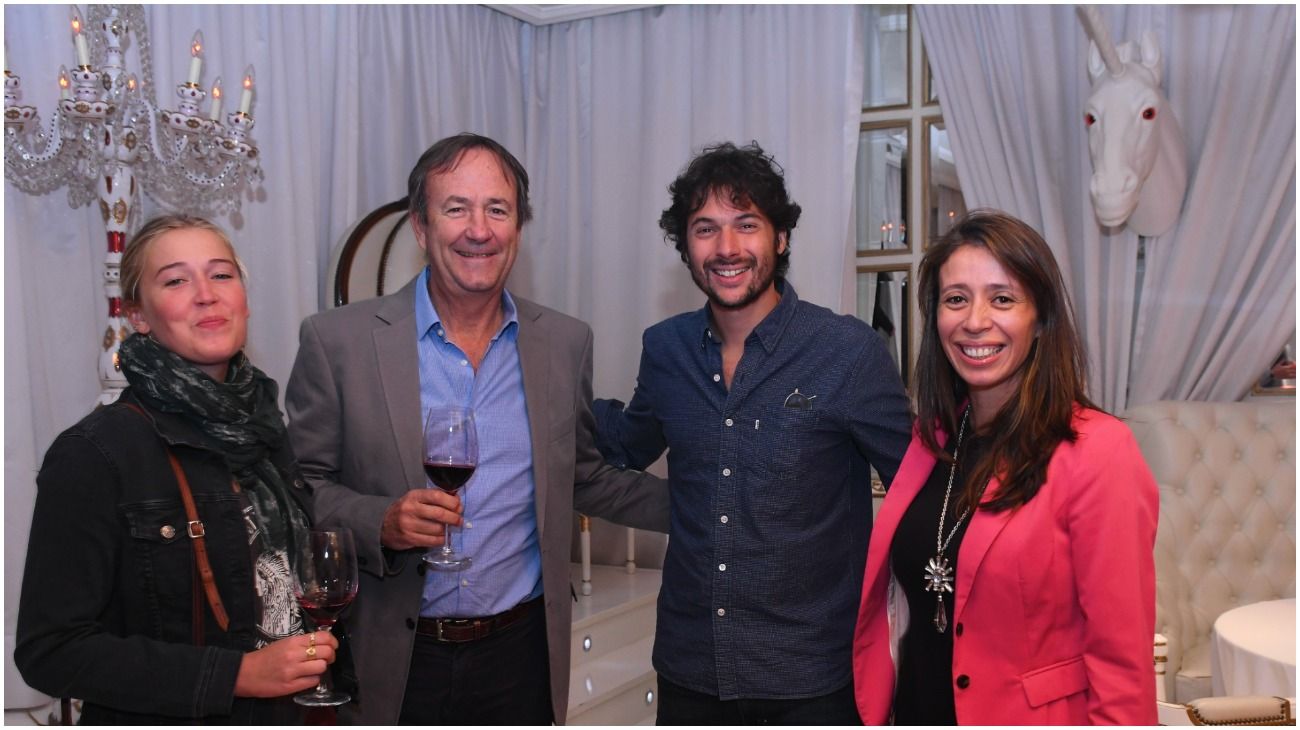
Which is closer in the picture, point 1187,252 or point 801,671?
point 801,671

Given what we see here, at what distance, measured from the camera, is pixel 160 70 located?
3.71 meters

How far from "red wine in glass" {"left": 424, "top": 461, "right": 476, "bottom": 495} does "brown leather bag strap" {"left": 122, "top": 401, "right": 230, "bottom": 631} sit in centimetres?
42

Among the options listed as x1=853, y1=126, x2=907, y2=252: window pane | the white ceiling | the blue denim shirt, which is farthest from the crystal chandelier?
x1=853, y1=126, x2=907, y2=252: window pane

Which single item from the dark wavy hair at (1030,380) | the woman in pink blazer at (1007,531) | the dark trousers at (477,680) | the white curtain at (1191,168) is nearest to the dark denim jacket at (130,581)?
the dark trousers at (477,680)

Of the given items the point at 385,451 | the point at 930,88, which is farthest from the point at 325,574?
the point at 930,88

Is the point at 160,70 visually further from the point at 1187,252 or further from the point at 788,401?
the point at 1187,252

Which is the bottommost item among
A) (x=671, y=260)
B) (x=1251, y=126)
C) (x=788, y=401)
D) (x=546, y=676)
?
(x=546, y=676)

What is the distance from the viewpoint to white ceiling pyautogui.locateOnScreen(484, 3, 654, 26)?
16.8 ft

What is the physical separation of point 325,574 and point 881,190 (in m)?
3.63

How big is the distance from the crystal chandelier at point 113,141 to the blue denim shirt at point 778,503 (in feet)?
5.34

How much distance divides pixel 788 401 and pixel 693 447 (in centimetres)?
22

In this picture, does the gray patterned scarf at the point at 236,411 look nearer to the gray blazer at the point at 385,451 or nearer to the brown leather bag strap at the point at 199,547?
the brown leather bag strap at the point at 199,547

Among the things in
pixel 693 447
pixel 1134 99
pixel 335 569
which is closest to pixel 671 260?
pixel 1134 99

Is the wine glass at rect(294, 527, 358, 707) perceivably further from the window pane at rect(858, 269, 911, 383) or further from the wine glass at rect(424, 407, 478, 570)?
the window pane at rect(858, 269, 911, 383)
